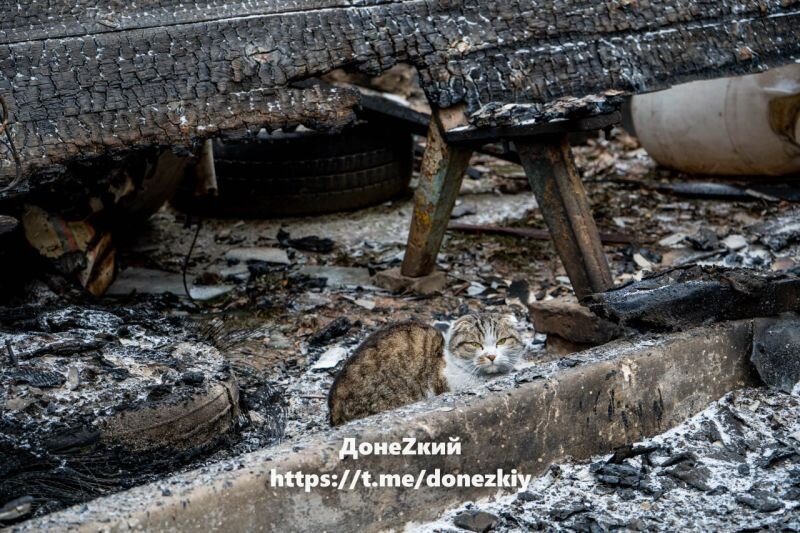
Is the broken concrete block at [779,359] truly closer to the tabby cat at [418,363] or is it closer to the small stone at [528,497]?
the tabby cat at [418,363]

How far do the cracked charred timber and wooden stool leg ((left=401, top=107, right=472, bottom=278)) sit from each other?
337 mm

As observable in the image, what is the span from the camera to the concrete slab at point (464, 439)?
256cm

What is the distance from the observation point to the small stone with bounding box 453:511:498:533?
2.89 meters

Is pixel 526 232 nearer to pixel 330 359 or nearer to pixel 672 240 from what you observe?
pixel 672 240

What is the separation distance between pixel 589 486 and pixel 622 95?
196 centimetres

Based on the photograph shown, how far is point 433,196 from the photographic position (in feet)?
16.3

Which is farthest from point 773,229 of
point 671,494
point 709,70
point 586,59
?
point 671,494

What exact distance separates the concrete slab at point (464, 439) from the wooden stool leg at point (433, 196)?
5.29 feet

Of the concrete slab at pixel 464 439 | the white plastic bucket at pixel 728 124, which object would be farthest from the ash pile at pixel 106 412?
the white plastic bucket at pixel 728 124

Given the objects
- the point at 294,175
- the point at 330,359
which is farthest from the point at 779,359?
the point at 294,175

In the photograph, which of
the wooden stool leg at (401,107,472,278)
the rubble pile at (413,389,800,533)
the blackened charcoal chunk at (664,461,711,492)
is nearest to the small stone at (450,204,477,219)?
the wooden stool leg at (401,107,472,278)

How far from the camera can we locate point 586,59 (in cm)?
457

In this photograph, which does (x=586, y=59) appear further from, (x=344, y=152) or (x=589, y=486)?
(x=344, y=152)

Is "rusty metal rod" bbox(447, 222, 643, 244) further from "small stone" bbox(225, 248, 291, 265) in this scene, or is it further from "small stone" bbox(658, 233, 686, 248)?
"small stone" bbox(225, 248, 291, 265)
